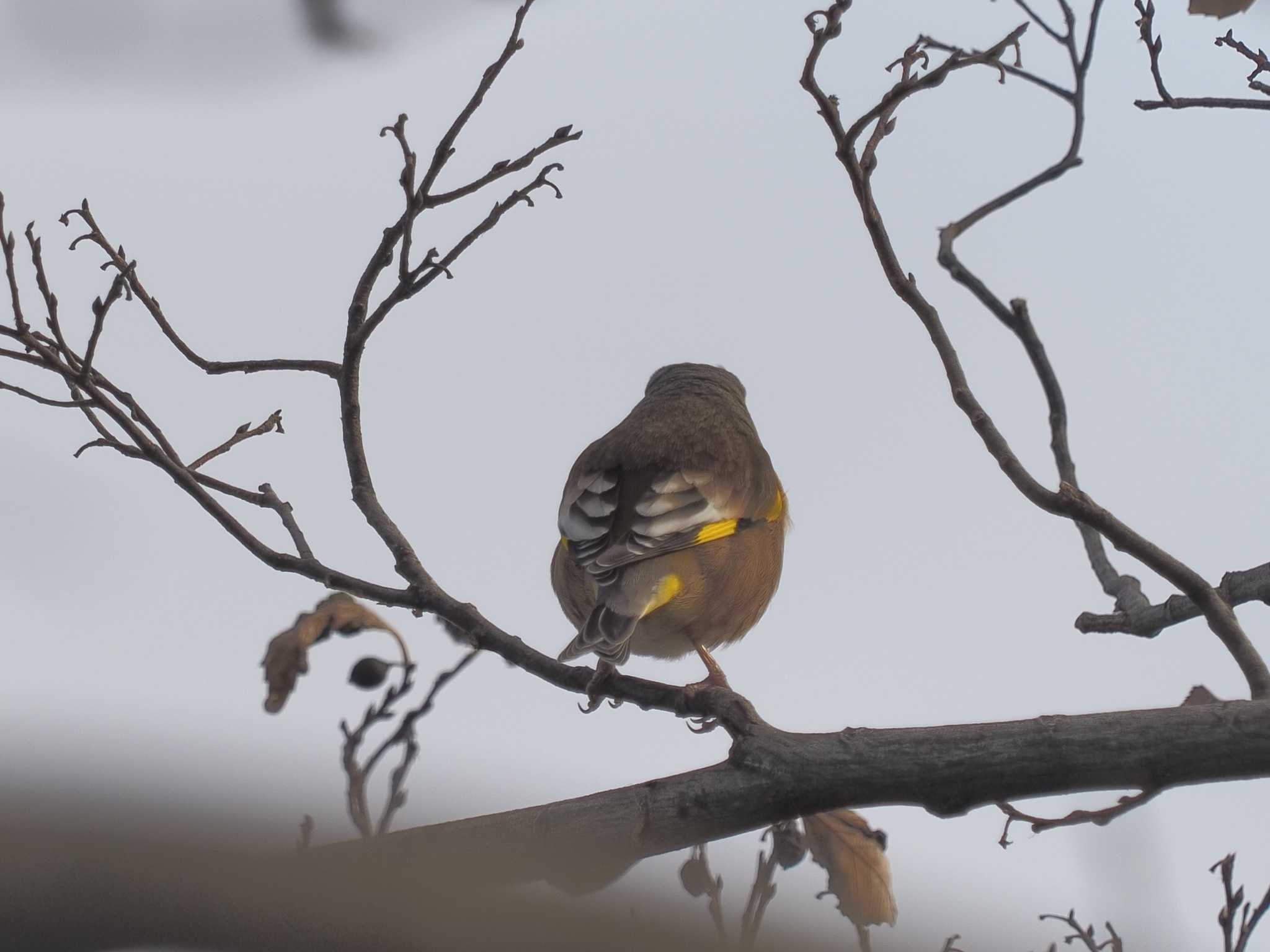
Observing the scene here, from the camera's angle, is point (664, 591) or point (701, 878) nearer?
point (701, 878)

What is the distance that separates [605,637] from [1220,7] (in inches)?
106

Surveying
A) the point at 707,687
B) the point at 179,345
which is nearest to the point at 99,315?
the point at 179,345

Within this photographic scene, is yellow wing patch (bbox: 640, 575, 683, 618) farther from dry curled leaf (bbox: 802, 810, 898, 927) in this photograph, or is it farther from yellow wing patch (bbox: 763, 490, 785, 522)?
dry curled leaf (bbox: 802, 810, 898, 927)

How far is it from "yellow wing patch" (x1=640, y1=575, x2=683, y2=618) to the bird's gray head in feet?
7.53

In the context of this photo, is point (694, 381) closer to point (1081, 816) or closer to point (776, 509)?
point (776, 509)

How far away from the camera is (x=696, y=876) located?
3.72 m

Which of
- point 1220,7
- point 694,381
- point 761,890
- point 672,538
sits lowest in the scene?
point 761,890

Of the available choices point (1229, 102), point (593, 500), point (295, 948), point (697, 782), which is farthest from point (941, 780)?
A: point (593, 500)

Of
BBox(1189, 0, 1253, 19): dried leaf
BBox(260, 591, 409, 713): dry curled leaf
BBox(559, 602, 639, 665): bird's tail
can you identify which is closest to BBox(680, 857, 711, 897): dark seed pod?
BBox(559, 602, 639, 665): bird's tail

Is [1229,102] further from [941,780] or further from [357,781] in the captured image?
[357,781]

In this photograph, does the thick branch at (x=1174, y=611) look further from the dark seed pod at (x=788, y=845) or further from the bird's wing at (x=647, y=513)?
the bird's wing at (x=647, y=513)

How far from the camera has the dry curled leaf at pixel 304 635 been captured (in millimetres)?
4086

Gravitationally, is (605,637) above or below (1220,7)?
below

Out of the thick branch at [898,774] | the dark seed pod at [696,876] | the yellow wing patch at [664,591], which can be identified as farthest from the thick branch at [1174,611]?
the yellow wing patch at [664,591]
